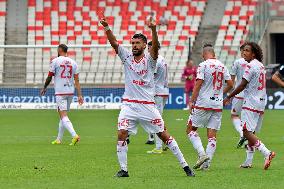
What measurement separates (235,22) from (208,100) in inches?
1291

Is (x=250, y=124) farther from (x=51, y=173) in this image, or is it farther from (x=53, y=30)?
(x=53, y=30)

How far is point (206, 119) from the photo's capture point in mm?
14992

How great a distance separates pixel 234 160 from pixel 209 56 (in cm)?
264

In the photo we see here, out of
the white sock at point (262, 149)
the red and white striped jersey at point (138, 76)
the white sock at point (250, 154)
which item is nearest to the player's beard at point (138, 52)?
the red and white striped jersey at point (138, 76)

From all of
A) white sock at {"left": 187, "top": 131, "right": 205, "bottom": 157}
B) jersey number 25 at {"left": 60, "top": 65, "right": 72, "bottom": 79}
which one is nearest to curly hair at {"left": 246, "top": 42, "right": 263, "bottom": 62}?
white sock at {"left": 187, "top": 131, "right": 205, "bottom": 157}

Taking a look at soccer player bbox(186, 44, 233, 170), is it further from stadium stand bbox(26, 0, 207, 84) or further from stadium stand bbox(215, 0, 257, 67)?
stadium stand bbox(215, 0, 257, 67)

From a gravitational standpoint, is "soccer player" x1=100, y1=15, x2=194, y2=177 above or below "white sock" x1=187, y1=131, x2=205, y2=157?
above

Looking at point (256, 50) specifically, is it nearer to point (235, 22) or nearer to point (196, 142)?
point (196, 142)

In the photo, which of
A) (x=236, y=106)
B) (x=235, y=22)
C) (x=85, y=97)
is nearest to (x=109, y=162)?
(x=236, y=106)

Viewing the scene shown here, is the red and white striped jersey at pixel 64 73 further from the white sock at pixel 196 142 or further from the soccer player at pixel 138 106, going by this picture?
the soccer player at pixel 138 106

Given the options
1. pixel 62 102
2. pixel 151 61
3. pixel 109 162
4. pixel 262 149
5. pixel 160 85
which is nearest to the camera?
pixel 151 61

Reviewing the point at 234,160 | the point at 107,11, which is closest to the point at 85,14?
the point at 107,11

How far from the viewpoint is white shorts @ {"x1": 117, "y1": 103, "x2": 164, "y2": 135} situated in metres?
13.6

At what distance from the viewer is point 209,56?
48.7 feet
